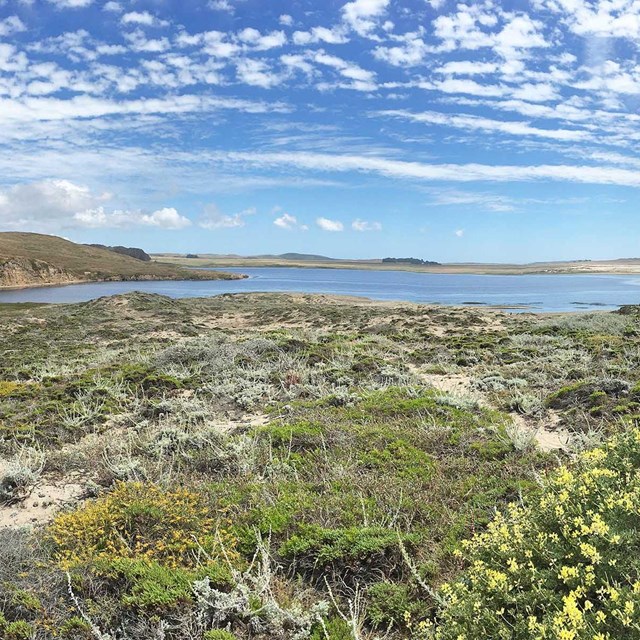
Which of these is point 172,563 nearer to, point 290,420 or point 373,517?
point 373,517

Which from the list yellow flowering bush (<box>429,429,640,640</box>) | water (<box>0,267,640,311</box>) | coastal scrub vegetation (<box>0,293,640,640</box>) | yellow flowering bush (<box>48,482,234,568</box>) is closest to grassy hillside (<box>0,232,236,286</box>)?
water (<box>0,267,640,311</box>)

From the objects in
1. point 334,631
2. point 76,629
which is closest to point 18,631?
point 76,629

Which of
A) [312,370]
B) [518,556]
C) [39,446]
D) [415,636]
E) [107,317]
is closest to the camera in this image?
[518,556]

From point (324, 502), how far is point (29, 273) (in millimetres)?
107917

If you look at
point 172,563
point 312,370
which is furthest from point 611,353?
point 172,563

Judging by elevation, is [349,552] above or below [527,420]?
below

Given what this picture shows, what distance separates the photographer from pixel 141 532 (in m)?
4.98

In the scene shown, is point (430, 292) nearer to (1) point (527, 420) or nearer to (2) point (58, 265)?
(1) point (527, 420)

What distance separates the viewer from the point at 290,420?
870 cm

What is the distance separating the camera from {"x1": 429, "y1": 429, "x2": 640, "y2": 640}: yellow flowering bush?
2516mm

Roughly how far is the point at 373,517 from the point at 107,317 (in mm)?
34403

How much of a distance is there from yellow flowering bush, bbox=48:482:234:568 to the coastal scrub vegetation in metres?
0.03

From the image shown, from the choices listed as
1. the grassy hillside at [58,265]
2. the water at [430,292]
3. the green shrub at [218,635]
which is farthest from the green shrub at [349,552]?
the grassy hillside at [58,265]

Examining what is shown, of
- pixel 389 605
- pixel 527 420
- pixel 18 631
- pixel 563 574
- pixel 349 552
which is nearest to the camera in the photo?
pixel 563 574
